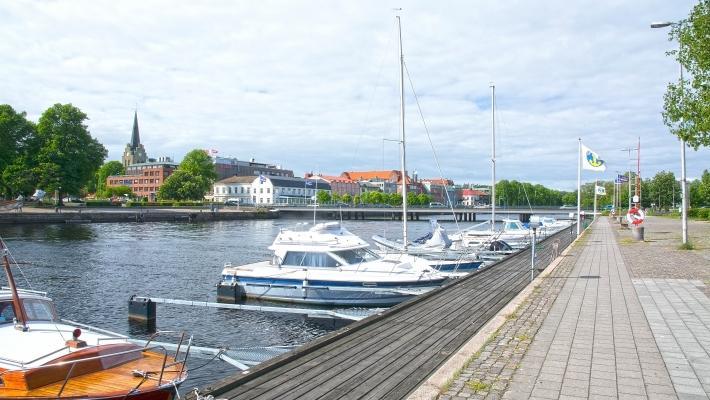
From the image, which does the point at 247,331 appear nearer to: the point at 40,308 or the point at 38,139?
the point at 40,308

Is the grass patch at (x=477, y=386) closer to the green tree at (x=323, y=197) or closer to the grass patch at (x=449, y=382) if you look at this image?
the grass patch at (x=449, y=382)

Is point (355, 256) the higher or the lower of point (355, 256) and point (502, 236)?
the higher

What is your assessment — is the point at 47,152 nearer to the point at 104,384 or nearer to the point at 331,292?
the point at 331,292

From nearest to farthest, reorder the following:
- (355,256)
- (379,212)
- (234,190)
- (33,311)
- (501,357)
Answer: (501,357) < (33,311) < (355,256) < (379,212) < (234,190)

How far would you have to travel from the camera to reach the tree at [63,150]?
→ 80.9 metres

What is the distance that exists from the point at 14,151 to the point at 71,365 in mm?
86157

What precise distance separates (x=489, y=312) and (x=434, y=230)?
21.9 meters

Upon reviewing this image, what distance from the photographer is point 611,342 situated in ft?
31.3

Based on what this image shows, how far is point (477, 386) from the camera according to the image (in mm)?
7199

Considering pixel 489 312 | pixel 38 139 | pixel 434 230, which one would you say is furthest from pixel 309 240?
pixel 38 139

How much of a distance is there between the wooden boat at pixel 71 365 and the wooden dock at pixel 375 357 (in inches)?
78.4

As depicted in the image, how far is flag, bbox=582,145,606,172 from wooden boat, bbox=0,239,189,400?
33540 mm

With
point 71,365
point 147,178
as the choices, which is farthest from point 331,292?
point 147,178

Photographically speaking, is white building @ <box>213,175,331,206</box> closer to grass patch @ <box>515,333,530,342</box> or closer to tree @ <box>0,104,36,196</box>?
tree @ <box>0,104,36,196</box>
